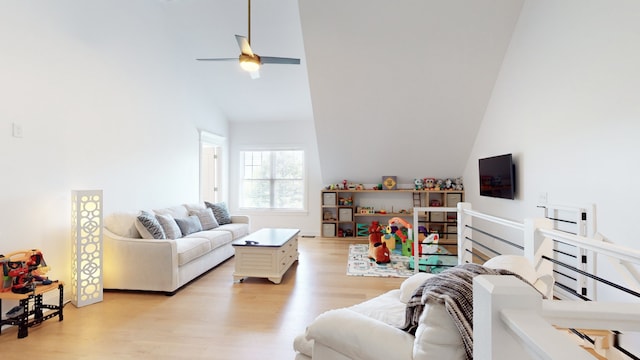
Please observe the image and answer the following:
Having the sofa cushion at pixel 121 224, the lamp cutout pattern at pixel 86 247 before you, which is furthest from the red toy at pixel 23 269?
the sofa cushion at pixel 121 224

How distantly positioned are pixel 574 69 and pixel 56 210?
5.00 m

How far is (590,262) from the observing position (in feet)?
8.27

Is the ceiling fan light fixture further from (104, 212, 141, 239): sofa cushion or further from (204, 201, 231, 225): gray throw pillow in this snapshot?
(204, 201, 231, 225): gray throw pillow

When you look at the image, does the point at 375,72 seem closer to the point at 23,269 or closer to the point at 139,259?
the point at 139,259

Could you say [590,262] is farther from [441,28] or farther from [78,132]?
[78,132]

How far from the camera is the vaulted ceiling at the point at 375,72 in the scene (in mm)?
3551

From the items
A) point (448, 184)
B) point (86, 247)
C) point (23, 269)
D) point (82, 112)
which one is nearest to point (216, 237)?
point (86, 247)

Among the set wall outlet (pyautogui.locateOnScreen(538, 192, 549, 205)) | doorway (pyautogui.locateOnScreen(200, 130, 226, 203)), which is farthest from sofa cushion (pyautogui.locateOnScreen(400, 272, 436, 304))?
doorway (pyautogui.locateOnScreen(200, 130, 226, 203))

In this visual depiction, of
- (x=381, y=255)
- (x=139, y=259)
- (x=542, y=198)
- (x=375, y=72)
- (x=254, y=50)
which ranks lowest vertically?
(x=381, y=255)

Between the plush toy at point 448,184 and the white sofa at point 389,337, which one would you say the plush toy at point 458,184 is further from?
the white sofa at point 389,337

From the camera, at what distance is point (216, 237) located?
13.9 feet

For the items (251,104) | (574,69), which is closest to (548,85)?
(574,69)

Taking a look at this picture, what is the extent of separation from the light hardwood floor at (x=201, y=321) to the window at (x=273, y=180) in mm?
3028

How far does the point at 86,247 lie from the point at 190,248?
98 centimetres
